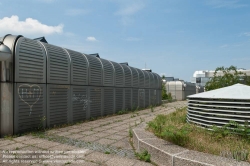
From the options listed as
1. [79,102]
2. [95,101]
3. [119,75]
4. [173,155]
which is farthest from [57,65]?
[173,155]

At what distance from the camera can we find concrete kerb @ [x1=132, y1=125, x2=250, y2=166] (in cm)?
334

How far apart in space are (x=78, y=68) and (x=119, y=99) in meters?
4.31

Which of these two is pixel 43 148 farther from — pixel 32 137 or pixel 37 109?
pixel 37 109

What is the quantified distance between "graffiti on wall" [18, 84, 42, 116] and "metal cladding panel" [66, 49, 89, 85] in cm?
182

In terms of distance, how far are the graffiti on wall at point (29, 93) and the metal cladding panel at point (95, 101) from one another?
3083mm

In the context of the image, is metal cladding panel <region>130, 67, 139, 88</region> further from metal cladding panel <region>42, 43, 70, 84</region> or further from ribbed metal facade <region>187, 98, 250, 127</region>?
ribbed metal facade <region>187, 98, 250, 127</region>

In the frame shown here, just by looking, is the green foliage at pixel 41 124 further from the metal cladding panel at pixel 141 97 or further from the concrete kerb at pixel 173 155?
the metal cladding panel at pixel 141 97

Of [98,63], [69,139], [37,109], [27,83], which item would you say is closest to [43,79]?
[27,83]

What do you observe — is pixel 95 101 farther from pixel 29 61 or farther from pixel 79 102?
pixel 29 61

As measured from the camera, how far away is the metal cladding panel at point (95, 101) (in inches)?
391

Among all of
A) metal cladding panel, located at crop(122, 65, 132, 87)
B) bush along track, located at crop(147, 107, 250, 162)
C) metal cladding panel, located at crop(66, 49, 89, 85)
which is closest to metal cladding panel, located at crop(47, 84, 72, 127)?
metal cladding panel, located at crop(66, 49, 89, 85)

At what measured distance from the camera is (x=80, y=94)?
9.16 m

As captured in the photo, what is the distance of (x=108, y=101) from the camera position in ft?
37.3

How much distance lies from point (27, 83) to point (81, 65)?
9.57 ft
